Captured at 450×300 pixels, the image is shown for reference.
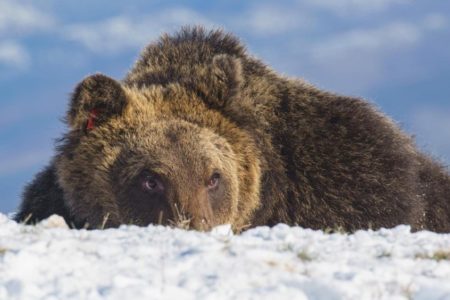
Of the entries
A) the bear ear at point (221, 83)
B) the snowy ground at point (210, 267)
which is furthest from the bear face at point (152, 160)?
the snowy ground at point (210, 267)

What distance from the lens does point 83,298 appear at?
210 inches

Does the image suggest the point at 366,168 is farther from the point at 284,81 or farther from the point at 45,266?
the point at 45,266

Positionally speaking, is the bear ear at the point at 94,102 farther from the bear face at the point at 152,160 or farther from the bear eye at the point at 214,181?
the bear eye at the point at 214,181

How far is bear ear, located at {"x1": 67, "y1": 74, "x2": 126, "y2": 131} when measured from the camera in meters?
9.91

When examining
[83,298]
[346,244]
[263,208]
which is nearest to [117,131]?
[263,208]

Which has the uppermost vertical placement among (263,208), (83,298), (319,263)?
(263,208)

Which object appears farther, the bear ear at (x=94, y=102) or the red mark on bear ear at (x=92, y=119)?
the red mark on bear ear at (x=92, y=119)

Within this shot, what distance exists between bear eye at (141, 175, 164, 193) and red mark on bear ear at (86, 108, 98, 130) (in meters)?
1.01

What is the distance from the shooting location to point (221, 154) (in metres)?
10.0

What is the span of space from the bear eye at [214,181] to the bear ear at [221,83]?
44.3 inches

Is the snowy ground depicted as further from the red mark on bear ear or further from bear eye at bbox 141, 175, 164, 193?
the red mark on bear ear

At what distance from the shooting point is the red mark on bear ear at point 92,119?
1016 cm

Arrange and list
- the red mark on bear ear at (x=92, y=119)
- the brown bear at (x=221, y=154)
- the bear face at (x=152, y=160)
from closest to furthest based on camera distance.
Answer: the bear face at (x=152, y=160)
the brown bear at (x=221, y=154)
the red mark on bear ear at (x=92, y=119)

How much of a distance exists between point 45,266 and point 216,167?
414 cm
